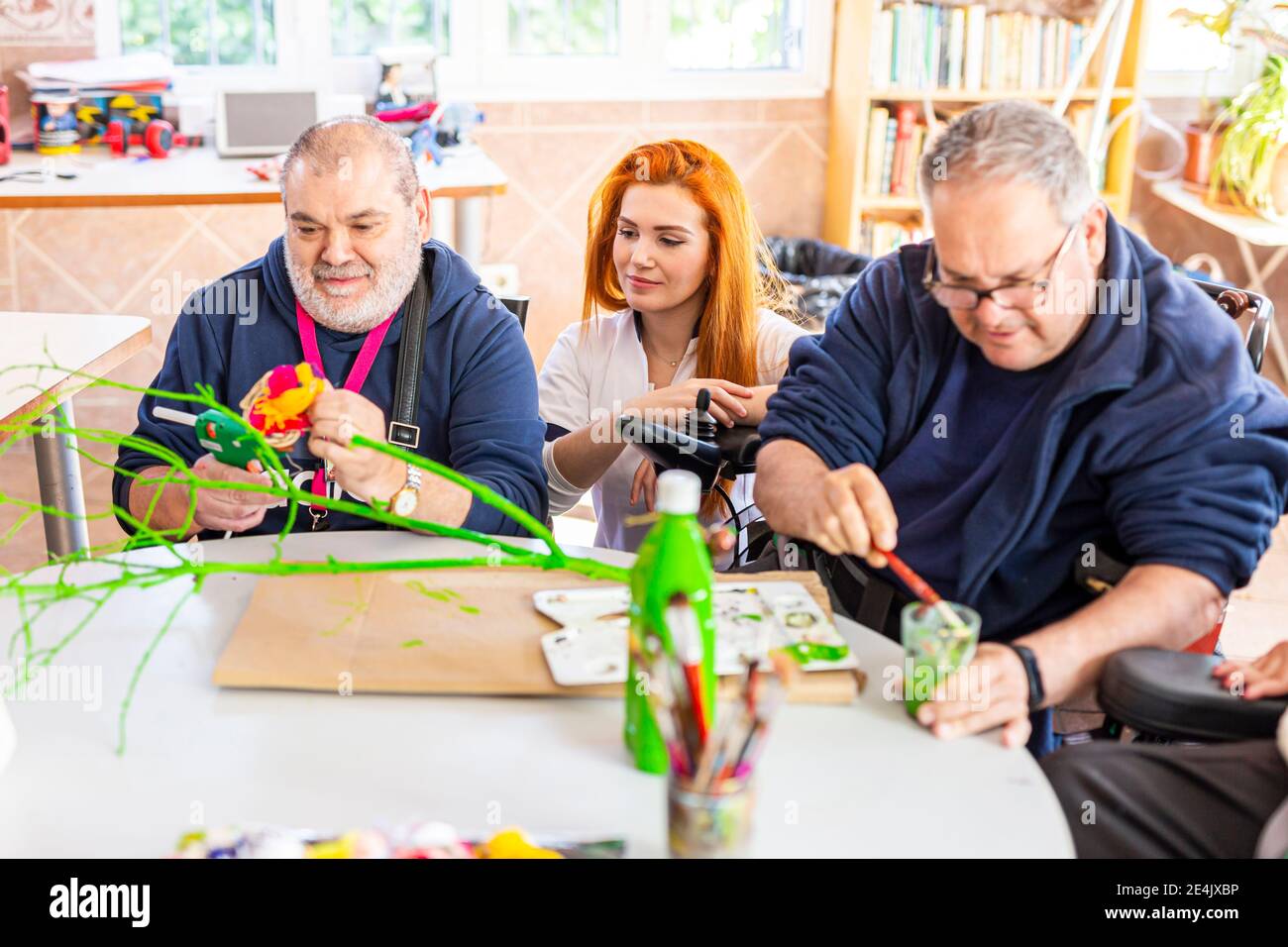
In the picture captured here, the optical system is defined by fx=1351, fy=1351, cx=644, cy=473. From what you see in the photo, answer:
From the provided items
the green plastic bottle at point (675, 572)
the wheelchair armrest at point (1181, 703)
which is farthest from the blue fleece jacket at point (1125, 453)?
the green plastic bottle at point (675, 572)

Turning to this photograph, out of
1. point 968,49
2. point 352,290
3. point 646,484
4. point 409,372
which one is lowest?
point 646,484

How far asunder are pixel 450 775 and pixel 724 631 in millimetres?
367

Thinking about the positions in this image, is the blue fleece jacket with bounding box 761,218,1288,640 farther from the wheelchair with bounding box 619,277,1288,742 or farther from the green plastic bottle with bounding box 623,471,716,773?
the green plastic bottle with bounding box 623,471,716,773

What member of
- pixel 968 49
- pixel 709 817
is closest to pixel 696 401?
pixel 709 817

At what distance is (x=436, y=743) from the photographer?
139 cm

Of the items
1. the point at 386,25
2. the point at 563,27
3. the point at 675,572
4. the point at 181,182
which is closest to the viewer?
the point at 675,572

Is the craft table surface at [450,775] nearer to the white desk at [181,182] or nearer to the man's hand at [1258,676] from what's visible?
the man's hand at [1258,676]

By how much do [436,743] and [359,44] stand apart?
3900mm

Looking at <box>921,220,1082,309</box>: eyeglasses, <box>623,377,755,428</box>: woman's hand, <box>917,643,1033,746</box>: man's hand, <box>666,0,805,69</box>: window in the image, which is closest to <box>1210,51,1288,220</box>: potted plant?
<box>666,0,805,69</box>: window

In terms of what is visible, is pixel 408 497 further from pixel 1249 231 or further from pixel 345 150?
pixel 1249 231

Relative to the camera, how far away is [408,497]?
5.90ft
